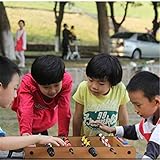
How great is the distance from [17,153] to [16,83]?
1.62 feet

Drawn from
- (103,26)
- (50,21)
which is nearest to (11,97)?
(103,26)

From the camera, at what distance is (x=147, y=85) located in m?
2.62

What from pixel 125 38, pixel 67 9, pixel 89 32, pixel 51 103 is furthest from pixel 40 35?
pixel 51 103

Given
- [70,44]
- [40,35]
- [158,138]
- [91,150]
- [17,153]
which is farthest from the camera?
[40,35]

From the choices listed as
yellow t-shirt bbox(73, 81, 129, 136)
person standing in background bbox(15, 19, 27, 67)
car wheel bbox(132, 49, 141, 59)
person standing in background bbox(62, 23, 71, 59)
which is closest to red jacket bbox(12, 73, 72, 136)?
yellow t-shirt bbox(73, 81, 129, 136)

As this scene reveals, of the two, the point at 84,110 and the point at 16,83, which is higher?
the point at 16,83

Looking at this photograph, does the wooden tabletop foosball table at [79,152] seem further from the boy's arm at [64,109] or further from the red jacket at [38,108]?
the boy's arm at [64,109]

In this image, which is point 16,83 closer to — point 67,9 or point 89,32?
point 89,32

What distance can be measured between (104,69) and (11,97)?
2.30 ft

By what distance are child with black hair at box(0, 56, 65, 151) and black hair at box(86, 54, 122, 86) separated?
0.57 meters

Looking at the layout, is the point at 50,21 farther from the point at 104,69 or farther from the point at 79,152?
the point at 79,152

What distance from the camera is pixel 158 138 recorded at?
252 cm

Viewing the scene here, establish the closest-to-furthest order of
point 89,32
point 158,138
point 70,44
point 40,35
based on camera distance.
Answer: point 158,138, point 70,44, point 40,35, point 89,32

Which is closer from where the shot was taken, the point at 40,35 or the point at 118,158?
the point at 118,158
